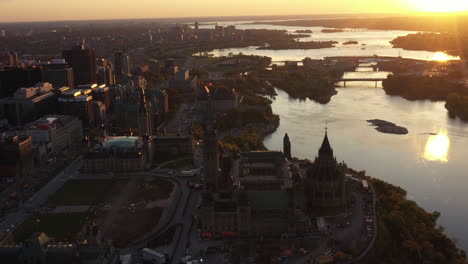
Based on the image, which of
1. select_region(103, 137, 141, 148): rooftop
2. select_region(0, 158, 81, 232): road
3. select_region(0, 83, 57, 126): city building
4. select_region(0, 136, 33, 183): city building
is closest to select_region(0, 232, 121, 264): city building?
select_region(0, 158, 81, 232): road

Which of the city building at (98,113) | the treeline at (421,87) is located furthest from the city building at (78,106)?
the treeline at (421,87)

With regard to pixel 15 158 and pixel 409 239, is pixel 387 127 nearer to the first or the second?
pixel 409 239

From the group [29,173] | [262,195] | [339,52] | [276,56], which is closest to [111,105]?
[29,173]

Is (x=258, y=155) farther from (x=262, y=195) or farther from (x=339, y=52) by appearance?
(x=339, y=52)

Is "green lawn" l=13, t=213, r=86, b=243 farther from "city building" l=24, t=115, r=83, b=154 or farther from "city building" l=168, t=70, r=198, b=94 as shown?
"city building" l=168, t=70, r=198, b=94

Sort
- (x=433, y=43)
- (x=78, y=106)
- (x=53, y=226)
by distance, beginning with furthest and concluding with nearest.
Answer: (x=433, y=43) → (x=78, y=106) → (x=53, y=226)

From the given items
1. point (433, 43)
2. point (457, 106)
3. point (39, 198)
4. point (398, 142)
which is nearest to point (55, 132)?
point (39, 198)
